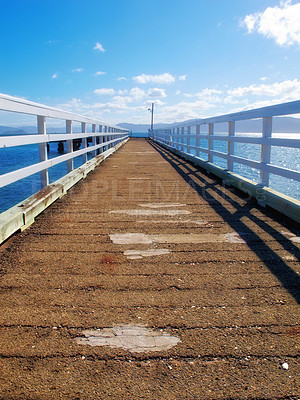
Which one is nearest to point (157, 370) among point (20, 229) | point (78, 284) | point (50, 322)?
point (50, 322)

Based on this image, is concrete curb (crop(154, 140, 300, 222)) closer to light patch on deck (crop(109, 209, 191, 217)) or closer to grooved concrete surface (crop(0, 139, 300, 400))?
grooved concrete surface (crop(0, 139, 300, 400))

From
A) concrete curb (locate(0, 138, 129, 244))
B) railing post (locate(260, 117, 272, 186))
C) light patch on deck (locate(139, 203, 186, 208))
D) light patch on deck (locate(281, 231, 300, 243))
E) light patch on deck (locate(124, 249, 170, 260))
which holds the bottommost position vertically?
light patch on deck (locate(124, 249, 170, 260))

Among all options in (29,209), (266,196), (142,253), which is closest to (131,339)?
(142,253)

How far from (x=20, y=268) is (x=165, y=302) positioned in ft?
4.07

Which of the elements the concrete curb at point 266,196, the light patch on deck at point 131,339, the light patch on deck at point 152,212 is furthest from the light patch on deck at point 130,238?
the concrete curb at point 266,196

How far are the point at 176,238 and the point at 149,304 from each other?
4.56 ft

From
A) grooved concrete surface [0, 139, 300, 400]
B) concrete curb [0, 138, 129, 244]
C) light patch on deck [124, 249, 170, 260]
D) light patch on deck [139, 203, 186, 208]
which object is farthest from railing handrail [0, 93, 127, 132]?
light patch on deck [139, 203, 186, 208]

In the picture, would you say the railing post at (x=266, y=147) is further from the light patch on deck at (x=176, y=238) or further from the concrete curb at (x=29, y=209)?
the concrete curb at (x=29, y=209)

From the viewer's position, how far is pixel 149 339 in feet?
6.31

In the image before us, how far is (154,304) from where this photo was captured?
228 cm

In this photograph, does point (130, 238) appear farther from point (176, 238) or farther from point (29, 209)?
point (29, 209)

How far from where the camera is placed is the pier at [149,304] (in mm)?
1617

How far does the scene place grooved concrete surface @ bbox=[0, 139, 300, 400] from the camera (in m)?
1.61

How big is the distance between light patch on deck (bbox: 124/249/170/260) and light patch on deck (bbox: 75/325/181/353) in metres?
1.10
